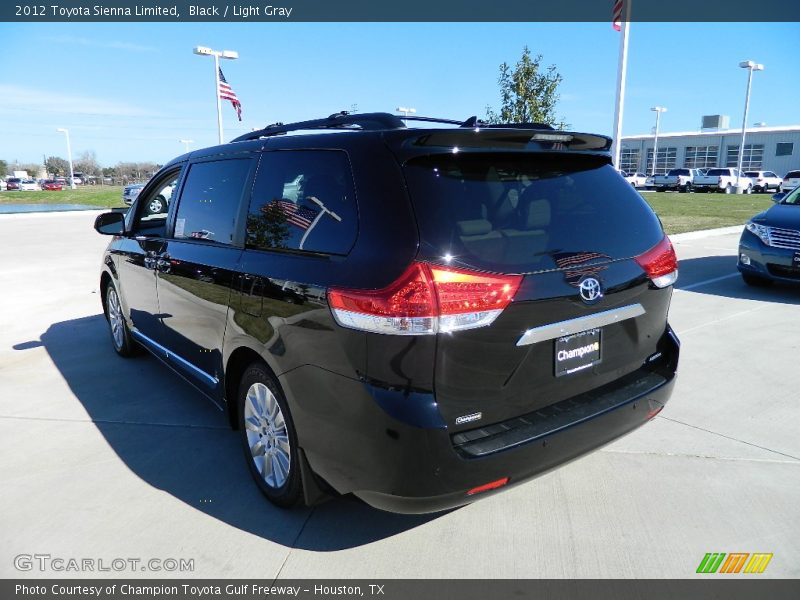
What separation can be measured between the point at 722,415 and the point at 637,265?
1878 millimetres

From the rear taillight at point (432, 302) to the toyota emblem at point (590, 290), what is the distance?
41cm

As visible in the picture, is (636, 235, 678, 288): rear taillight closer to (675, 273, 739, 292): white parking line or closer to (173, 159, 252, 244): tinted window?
(173, 159, 252, 244): tinted window

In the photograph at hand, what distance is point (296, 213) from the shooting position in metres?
2.81

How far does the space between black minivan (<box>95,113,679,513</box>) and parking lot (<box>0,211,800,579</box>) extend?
339mm

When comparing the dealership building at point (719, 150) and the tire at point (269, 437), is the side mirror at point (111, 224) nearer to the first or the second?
the tire at point (269, 437)

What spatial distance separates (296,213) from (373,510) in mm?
1538

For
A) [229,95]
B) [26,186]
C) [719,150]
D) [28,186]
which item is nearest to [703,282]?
[229,95]

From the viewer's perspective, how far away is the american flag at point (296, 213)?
107 inches

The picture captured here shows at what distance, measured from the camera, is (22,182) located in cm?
7488

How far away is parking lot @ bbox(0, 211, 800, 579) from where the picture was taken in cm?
262

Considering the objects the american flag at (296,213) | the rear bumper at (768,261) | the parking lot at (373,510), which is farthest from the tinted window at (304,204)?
the rear bumper at (768,261)
